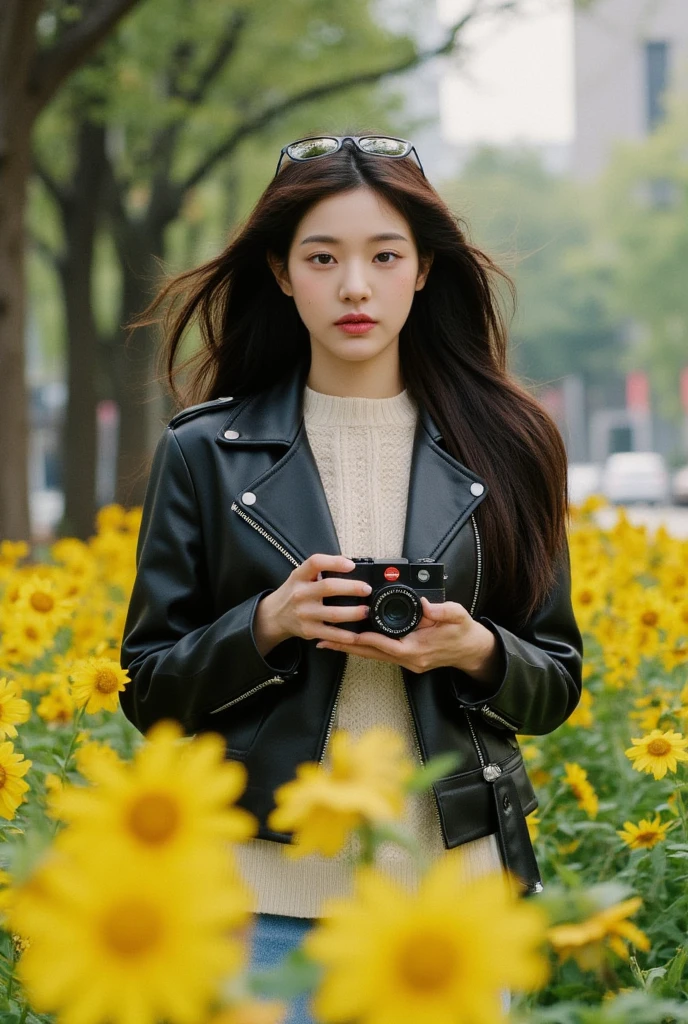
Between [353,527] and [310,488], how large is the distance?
97 millimetres

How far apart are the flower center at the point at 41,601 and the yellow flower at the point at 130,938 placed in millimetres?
2907

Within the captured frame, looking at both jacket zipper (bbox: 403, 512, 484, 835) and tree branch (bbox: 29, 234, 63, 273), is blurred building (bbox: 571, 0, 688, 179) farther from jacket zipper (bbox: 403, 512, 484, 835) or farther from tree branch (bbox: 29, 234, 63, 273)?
jacket zipper (bbox: 403, 512, 484, 835)

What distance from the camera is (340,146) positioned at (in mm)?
2576

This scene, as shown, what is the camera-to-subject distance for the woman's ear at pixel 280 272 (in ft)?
8.82

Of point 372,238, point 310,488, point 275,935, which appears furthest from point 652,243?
point 275,935

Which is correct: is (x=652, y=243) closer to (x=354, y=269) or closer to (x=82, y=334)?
(x=82, y=334)

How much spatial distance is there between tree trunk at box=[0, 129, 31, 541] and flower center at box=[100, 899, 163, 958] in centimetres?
733

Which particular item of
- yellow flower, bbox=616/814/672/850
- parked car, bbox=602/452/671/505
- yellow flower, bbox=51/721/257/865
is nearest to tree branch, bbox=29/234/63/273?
yellow flower, bbox=616/814/672/850

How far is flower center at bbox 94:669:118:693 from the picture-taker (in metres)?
2.59

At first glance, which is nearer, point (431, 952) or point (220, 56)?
point (431, 952)

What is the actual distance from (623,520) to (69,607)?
2765 millimetres

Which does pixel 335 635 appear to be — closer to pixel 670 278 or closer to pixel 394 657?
pixel 394 657

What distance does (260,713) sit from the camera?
2.34m

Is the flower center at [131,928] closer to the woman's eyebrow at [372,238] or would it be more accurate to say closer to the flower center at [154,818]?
the flower center at [154,818]
